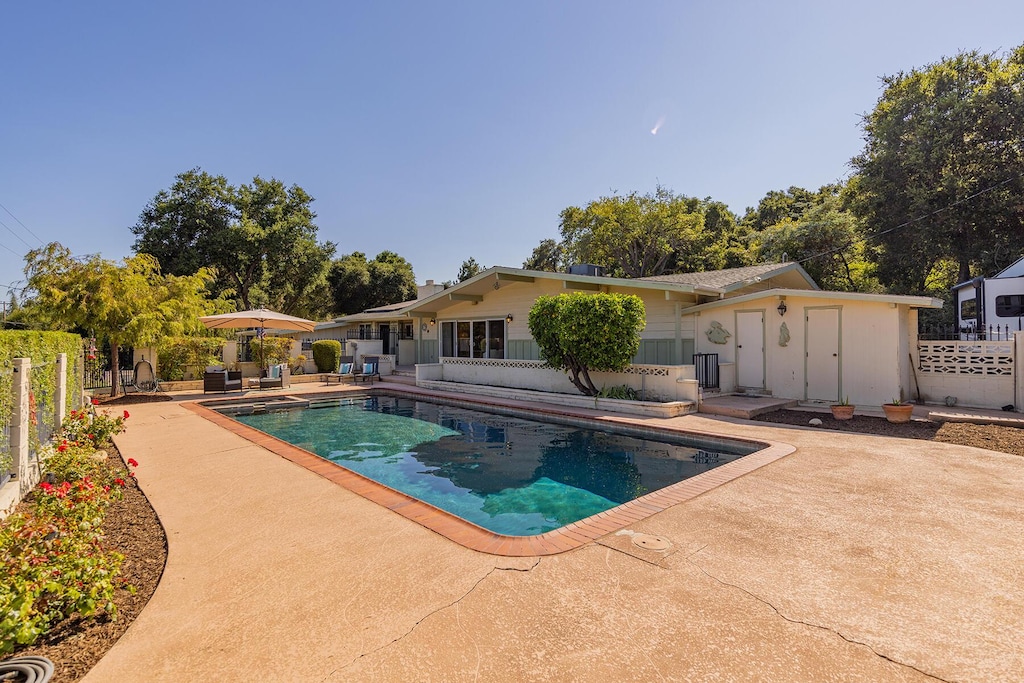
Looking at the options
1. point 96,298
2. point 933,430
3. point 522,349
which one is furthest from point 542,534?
point 96,298

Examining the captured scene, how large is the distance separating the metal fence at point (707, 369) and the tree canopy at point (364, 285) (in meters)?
30.0

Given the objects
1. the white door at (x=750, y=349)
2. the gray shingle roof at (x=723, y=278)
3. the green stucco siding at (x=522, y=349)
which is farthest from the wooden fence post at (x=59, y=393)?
the white door at (x=750, y=349)

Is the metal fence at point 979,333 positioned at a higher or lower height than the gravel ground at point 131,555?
higher

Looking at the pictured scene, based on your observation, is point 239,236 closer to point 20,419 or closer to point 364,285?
point 364,285

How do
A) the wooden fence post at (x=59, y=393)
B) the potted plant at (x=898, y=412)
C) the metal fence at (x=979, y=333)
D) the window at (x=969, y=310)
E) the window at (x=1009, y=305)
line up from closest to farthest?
the wooden fence post at (x=59, y=393), the potted plant at (x=898, y=412), the metal fence at (x=979, y=333), the window at (x=1009, y=305), the window at (x=969, y=310)

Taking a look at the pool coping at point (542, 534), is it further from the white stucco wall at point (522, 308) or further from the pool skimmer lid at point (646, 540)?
the white stucco wall at point (522, 308)

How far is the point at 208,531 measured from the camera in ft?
13.3

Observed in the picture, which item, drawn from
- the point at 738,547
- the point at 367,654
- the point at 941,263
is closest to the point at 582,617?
the point at 367,654

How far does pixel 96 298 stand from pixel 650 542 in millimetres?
14373

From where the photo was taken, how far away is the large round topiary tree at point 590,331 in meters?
10.8

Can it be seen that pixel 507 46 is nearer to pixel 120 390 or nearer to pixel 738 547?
pixel 738 547

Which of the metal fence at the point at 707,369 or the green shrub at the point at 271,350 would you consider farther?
the green shrub at the point at 271,350

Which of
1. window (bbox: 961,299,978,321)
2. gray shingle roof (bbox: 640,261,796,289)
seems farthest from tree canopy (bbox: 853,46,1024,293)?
gray shingle roof (bbox: 640,261,796,289)

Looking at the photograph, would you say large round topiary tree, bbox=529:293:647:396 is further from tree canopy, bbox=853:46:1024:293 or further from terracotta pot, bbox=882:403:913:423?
tree canopy, bbox=853:46:1024:293
